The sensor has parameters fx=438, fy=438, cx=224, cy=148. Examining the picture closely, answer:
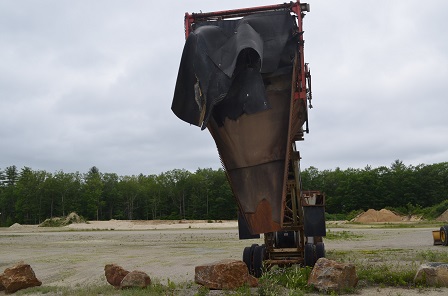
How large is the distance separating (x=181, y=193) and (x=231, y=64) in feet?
287

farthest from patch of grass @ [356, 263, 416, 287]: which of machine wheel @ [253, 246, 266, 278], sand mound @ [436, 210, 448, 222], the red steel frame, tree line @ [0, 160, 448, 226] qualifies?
tree line @ [0, 160, 448, 226]

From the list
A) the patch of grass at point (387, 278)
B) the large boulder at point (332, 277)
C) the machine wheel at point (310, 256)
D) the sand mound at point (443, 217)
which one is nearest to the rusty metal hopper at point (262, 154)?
the large boulder at point (332, 277)

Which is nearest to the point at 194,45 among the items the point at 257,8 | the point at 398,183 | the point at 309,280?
the point at 257,8

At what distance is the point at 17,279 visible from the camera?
35.4 feet

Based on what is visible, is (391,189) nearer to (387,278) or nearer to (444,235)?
(444,235)

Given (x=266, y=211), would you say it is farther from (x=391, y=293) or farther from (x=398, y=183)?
(x=398, y=183)

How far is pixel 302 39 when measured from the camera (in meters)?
7.42

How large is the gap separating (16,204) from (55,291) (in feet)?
307

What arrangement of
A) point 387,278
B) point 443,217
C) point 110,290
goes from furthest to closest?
1. point 443,217
2. point 110,290
3. point 387,278

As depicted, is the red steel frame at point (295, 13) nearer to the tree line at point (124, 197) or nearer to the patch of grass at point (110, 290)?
the patch of grass at point (110, 290)

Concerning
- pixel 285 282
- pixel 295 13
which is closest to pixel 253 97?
pixel 295 13

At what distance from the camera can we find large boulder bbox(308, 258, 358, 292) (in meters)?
8.87

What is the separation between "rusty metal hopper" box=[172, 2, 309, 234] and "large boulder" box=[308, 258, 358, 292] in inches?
95.2

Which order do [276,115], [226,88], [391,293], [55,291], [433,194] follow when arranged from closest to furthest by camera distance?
[226,88]
[276,115]
[391,293]
[55,291]
[433,194]
